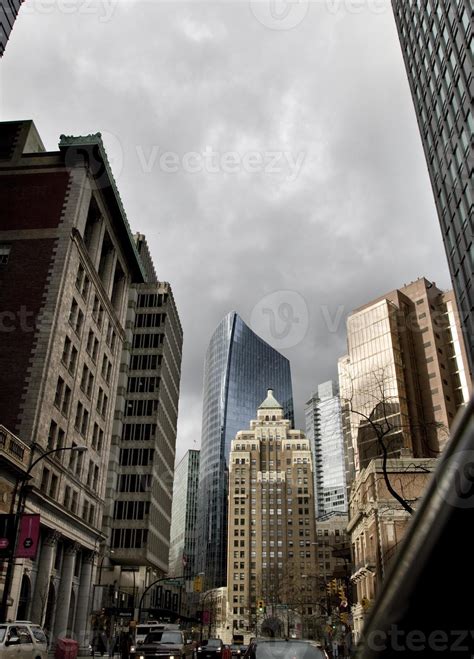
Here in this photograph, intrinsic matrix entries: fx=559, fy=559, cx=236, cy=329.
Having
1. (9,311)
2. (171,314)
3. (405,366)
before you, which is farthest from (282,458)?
(9,311)


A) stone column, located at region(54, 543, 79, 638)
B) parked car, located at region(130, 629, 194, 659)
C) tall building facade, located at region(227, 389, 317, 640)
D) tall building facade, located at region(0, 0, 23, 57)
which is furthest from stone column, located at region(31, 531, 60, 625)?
tall building facade, located at region(227, 389, 317, 640)

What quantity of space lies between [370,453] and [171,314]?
131 ft

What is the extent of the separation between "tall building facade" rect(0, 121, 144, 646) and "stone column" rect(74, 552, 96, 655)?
9cm

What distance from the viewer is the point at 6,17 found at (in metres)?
47.6

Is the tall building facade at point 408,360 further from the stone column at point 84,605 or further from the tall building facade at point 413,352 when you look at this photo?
the stone column at point 84,605

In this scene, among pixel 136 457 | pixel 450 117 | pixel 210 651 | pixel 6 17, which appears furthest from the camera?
pixel 136 457

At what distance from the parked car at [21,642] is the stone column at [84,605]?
27.2 metres

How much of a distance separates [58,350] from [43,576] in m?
15.5

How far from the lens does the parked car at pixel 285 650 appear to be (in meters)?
11.0

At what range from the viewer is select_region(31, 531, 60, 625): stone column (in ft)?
116

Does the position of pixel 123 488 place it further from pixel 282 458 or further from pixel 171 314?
pixel 282 458

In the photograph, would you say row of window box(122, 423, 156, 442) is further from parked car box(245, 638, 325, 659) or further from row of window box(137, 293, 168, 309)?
parked car box(245, 638, 325, 659)

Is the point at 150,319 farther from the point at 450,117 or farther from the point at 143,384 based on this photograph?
the point at 450,117

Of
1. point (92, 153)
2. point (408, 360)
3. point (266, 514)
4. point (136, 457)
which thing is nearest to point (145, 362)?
point (136, 457)
